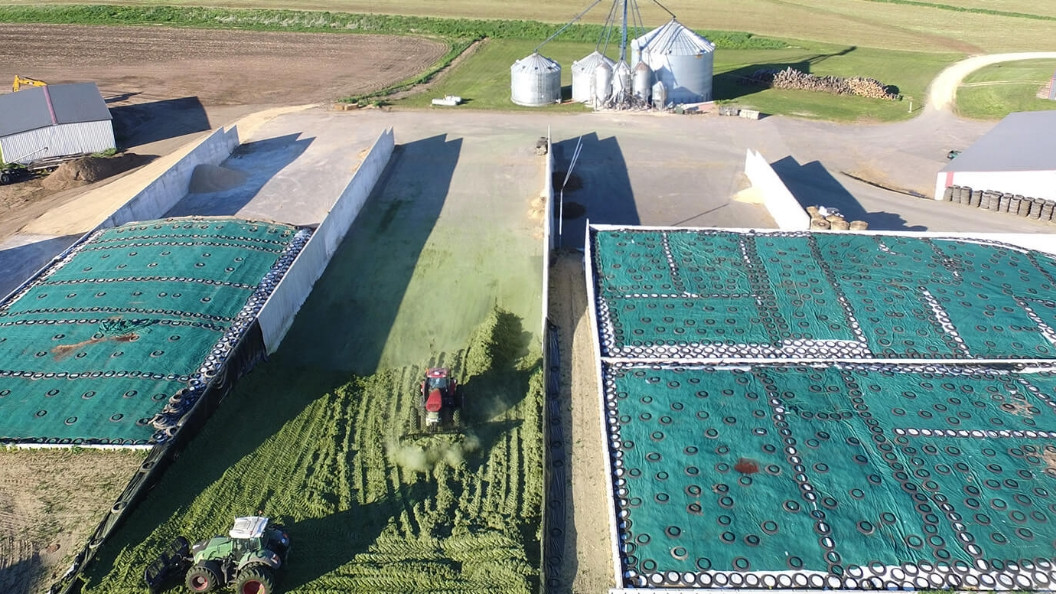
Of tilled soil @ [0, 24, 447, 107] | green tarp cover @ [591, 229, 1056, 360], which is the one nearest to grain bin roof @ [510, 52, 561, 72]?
tilled soil @ [0, 24, 447, 107]

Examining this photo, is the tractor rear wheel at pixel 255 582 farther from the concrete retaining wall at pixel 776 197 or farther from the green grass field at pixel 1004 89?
A: the green grass field at pixel 1004 89

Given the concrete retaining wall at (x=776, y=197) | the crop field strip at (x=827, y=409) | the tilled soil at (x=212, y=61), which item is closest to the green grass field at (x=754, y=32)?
the tilled soil at (x=212, y=61)

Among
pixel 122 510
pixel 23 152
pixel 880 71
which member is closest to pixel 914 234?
pixel 122 510

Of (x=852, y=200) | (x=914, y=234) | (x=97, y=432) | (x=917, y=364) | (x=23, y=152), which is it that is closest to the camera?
(x=97, y=432)

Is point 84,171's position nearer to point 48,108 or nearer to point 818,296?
point 48,108

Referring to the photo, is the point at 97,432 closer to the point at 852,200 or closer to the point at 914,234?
the point at 914,234

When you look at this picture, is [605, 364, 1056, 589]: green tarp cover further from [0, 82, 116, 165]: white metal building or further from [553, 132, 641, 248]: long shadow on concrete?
[0, 82, 116, 165]: white metal building
